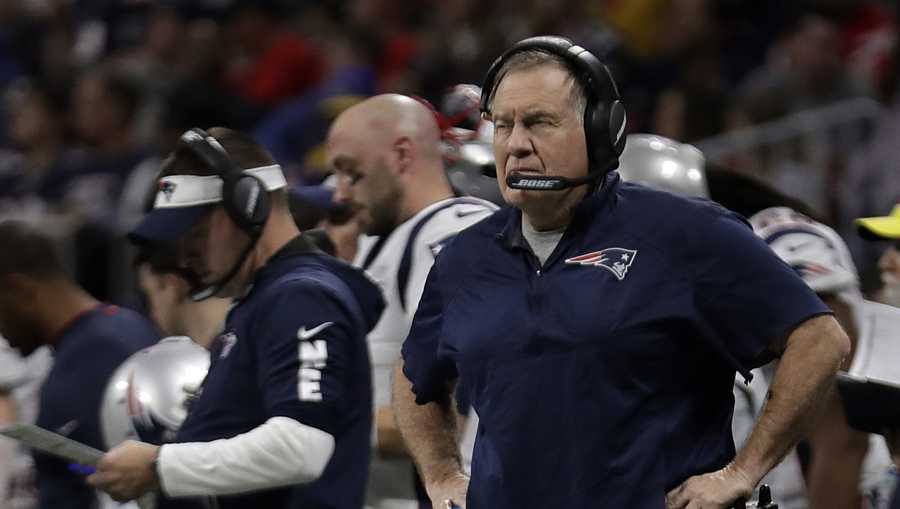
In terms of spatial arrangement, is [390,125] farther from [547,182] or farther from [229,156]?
[547,182]

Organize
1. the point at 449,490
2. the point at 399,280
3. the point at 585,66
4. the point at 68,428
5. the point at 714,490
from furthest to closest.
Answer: the point at 399,280, the point at 68,428, the point at 449,490, the point at 585,66, the point at 714,490

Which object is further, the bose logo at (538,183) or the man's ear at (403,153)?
the man's ear at (403,153)

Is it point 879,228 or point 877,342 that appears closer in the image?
point 879,228

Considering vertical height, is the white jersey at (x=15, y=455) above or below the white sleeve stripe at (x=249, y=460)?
below

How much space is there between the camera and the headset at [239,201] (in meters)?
4.20

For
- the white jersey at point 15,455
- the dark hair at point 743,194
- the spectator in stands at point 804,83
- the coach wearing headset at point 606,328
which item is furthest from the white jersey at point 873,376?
the spectator in stands at point 804,83

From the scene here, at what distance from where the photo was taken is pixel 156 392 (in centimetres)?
473

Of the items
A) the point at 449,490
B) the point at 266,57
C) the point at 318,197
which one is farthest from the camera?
the point at 266,57

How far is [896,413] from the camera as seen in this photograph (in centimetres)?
380

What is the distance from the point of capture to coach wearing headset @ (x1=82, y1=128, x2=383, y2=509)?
155 inches

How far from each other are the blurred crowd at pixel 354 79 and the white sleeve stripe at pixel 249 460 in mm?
4567

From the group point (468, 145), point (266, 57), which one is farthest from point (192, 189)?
point (266, 57)

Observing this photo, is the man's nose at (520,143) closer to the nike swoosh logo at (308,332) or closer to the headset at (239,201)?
the nike swoosh logo at (308,332)

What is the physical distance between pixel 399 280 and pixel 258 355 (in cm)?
121
